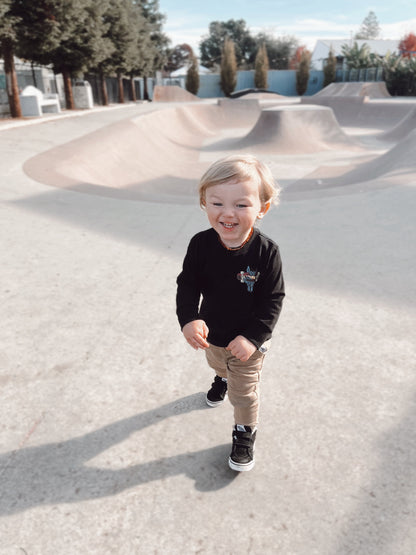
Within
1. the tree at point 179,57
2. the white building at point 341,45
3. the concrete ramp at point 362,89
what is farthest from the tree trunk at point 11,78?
the tree at point 179,57

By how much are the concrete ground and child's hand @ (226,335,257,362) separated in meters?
0.49

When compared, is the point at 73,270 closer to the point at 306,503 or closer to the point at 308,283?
the point at 308,283

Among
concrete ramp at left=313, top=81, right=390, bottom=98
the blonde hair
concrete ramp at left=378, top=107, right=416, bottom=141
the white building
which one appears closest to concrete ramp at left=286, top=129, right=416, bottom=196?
the blonde hair

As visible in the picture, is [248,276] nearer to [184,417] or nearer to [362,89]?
[184,417]

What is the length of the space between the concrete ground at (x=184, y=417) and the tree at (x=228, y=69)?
52576 mm

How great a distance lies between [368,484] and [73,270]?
280 centimetres

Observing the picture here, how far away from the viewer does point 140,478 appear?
1680mm

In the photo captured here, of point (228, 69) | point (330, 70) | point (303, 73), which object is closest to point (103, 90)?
point (228, 69)

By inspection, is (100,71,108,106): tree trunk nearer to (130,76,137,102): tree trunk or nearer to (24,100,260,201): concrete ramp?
(130,76,137,102): tree trunk

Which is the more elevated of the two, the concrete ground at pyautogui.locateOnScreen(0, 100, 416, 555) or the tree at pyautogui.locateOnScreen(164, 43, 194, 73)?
the tree at pyautogui.locateOnScreen(164, 43, 194, 73)

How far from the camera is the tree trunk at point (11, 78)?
1563 centimetres

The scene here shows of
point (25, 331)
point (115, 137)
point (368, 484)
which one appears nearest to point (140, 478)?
point (368, 484)

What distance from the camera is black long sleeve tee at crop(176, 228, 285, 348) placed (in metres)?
1.69

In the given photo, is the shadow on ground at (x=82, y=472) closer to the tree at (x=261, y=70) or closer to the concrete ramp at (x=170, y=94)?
the concrete ramp at (x=170, y=94)
